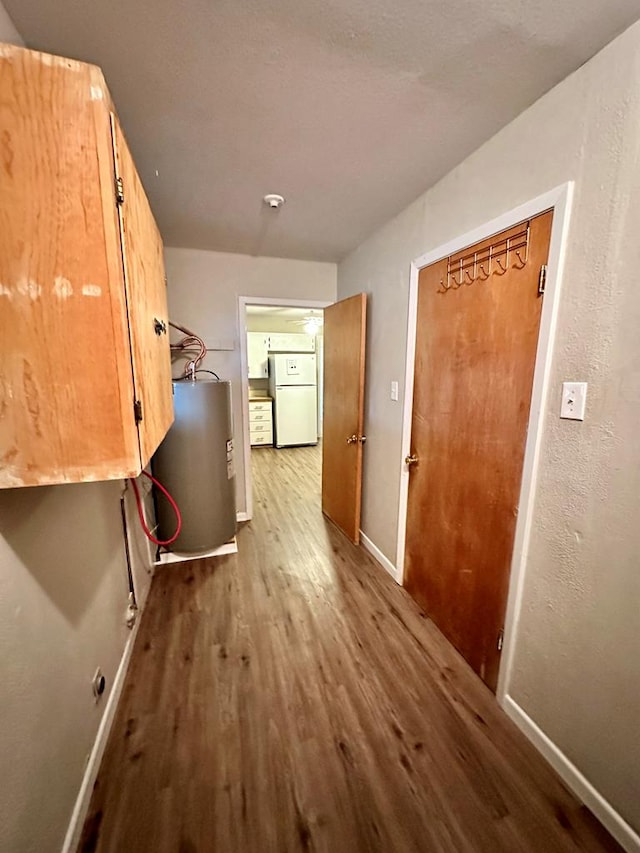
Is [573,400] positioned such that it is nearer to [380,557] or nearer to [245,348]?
[380,557]

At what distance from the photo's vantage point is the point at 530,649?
4.20 ft

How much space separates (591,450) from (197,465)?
85.6 inches

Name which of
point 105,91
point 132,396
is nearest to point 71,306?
point 132,396

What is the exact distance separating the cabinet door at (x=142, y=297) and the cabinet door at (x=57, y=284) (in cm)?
6

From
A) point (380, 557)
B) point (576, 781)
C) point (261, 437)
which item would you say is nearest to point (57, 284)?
point (576, 781)

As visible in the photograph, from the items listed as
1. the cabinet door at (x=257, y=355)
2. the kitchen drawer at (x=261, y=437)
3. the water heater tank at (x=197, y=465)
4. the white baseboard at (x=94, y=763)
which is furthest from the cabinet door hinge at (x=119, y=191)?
the kitchen drawer at (x=261, y=437)

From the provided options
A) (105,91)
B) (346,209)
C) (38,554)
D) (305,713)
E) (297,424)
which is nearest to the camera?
(105,91)

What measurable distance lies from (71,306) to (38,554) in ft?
A: 2.29

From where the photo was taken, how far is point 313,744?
127 cm

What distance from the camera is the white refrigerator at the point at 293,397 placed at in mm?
5543

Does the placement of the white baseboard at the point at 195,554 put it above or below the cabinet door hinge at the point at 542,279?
below

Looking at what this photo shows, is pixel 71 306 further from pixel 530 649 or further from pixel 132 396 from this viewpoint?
pixel 530 649

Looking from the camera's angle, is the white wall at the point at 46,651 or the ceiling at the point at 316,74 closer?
the white wall at the point at 46,651

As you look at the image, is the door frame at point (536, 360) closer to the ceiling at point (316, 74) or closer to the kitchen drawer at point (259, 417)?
the ceiling at point (316, 74)
